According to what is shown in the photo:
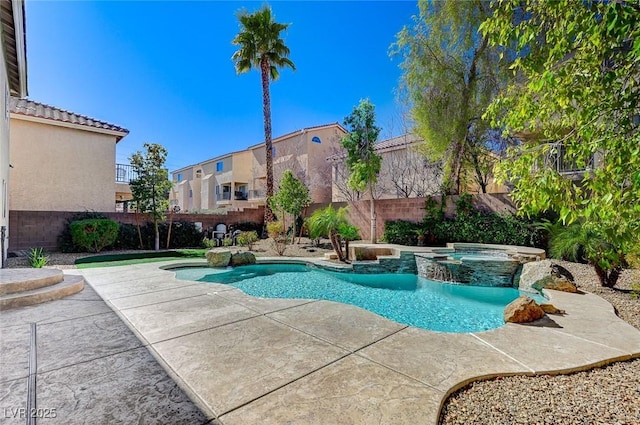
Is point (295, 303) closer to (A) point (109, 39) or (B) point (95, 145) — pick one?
(A) point (109, 39)

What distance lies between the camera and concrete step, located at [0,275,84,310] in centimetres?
428

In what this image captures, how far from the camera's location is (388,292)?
276 inches

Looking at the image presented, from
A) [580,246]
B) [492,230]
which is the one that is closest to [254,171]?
[492,230]

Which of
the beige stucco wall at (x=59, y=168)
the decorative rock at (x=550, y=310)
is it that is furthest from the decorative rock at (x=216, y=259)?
the beige stucco wall at (x=59, y=168)

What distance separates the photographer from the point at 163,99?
18078mm

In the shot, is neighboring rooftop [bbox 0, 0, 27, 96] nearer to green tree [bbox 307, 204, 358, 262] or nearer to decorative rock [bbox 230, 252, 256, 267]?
decorative rock [bbox 230, 252, 256, 267]

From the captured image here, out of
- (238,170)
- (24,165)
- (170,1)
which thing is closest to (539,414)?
(170,1)

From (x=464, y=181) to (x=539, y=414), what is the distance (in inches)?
532

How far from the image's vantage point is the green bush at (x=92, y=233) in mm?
11078

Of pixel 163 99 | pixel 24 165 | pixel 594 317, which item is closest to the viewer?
pixel 594 317

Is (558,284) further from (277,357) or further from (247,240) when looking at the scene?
(247,240)

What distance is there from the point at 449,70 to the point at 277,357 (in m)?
12.6

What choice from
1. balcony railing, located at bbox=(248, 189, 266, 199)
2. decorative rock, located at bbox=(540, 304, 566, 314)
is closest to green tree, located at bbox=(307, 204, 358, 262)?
decorative rock, located at bbox=(540, 304, 566, 314)

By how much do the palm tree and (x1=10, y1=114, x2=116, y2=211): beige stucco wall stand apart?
7.61m
